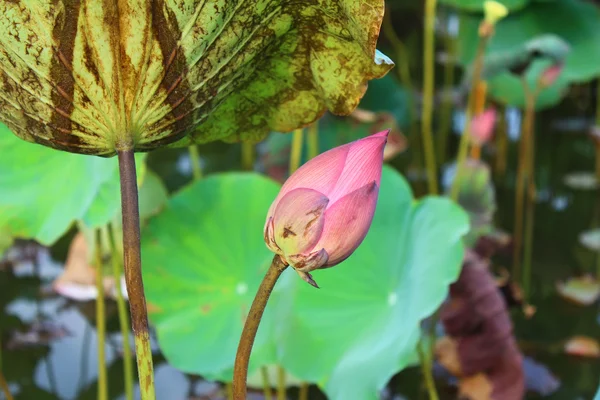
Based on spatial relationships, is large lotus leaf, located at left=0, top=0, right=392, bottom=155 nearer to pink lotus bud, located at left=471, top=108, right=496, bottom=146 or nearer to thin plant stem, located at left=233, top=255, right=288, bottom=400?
thin plant stem, located at left=233, top=255, right=288, bottom=400

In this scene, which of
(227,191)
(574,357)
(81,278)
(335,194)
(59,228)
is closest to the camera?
(335,194)

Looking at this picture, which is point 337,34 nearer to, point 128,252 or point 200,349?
point 128,252

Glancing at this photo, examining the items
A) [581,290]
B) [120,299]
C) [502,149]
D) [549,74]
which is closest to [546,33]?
[502,149]

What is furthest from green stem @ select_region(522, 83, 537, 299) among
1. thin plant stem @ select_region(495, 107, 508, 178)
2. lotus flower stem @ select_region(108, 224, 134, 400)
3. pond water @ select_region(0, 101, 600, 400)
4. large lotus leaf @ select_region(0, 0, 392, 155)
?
large lotus leaf @ select_region(0, 0, 392, 155)

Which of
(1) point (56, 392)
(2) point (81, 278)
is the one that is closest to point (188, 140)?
(1) point (56, 392)

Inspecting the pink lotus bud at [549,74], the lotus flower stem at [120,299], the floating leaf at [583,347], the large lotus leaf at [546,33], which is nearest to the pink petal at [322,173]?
the lotus flower stem at [120,299]

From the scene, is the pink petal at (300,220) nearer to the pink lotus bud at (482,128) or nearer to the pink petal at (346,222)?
the pink petal at (346,222)
